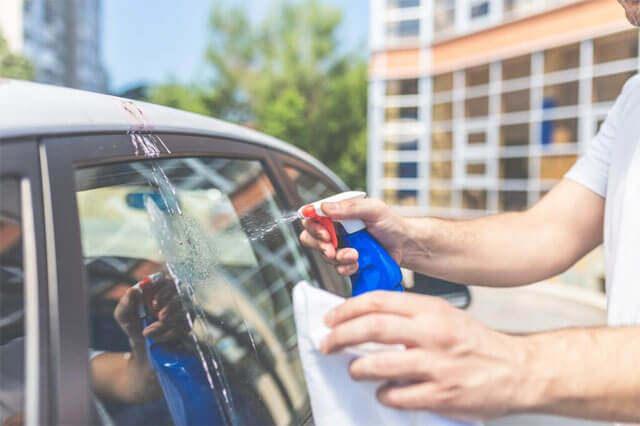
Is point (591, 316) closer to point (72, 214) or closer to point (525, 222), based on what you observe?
point (525, 222)

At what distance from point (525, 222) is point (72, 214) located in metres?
1.22

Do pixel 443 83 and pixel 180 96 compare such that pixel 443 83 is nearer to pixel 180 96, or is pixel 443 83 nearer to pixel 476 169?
pixel 476 169

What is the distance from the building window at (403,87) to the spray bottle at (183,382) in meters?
16.7

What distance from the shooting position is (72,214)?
0.94 m

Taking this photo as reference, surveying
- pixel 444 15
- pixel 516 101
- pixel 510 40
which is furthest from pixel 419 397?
pixel 444 15

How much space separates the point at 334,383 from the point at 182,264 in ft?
1.70

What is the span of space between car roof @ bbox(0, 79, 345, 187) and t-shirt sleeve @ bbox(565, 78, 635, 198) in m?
1.03

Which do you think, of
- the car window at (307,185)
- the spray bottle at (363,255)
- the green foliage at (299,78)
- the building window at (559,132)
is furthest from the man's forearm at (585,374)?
the green foliage at (299,78)

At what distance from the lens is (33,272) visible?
34.1 inches

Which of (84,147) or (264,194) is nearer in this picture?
(84,147)

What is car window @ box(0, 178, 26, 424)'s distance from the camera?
88 centimetres

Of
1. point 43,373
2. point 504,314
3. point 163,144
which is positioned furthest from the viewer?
point 504,314

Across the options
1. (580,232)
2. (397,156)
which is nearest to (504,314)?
(580,232)

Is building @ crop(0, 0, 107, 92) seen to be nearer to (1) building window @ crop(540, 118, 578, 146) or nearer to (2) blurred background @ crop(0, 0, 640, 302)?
(2) blurred background @ crop(0, 0, 640, 302)
